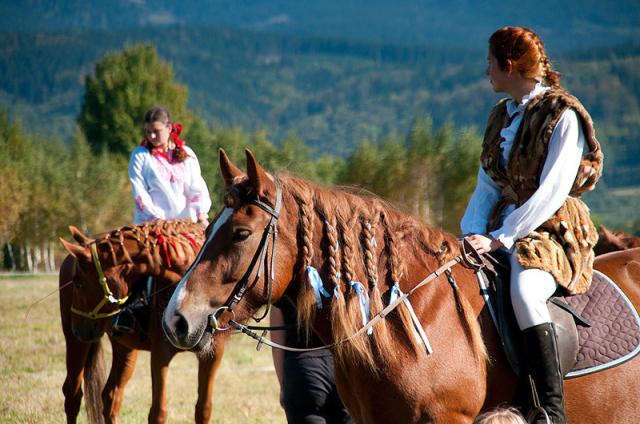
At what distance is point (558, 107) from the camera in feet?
12.3

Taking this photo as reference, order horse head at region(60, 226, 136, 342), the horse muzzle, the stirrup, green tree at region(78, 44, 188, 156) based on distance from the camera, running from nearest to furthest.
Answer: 1. the horse muzzle
2. the stirrup
3. horse head at region(60, 226, 136, 342)
4. green tree at region(78, 44, 188, 156)

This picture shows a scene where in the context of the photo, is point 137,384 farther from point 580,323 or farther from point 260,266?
point 580,323

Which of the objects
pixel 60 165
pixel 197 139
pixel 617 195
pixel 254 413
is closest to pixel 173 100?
pixel 197 139

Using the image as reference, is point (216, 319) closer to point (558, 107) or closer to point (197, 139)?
point (558, 107)

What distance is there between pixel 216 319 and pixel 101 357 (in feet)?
15.2

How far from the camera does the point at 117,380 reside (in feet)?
23.9

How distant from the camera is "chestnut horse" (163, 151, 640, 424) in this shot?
346 cm

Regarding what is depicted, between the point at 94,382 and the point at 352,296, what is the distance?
479cm

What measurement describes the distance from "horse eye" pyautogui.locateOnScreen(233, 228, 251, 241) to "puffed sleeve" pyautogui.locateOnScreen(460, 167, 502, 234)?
50.5 inches

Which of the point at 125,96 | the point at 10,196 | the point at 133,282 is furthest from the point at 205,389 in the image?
the point at 125,96

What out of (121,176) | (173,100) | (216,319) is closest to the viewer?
(216,319)

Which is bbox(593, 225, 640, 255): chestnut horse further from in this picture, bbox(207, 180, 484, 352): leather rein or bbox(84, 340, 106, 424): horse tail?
bbox(84, 340, 106, 424): horse tail

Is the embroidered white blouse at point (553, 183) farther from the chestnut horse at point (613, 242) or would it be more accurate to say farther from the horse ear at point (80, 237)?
the horse ear at point (80, 237)

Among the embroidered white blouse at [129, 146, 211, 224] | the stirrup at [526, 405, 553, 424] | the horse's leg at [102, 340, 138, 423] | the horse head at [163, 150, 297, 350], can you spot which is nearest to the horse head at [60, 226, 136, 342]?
the horse's leg at [102, 340, 138, 423]
